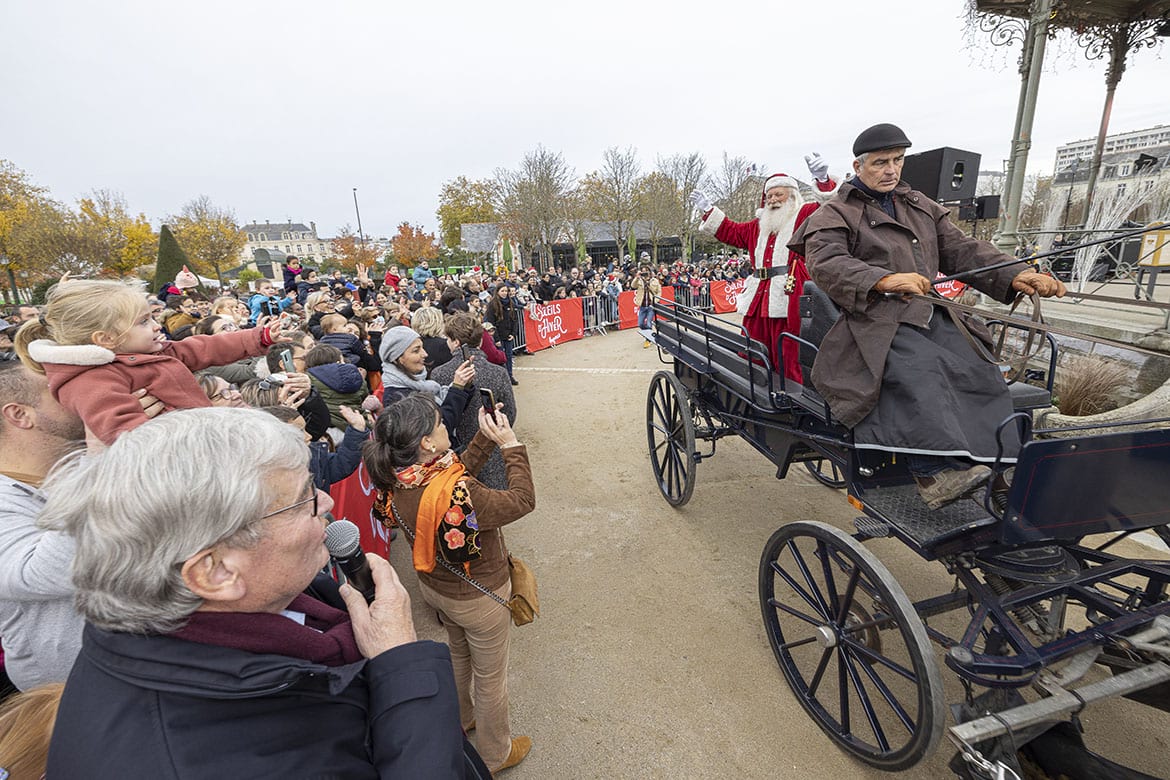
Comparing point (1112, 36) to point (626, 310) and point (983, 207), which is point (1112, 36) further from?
point (626, 310)

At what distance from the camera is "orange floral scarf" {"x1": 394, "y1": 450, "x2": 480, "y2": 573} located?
1.86m

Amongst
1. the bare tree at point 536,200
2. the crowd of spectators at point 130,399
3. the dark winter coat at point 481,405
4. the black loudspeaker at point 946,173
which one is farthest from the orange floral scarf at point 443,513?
the bare tree at point 536,200

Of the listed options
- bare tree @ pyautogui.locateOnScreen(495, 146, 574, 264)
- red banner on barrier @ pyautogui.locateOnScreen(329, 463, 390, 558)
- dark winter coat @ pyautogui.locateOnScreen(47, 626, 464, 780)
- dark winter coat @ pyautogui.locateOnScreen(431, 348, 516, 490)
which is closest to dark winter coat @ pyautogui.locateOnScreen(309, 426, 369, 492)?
red banner on barrier @ pyautogui.locateOnScreen(329, 463, 390, 558)

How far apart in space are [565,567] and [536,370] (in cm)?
648

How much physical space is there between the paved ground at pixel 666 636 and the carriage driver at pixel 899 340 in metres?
1.37

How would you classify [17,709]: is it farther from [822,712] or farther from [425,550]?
[822,712]

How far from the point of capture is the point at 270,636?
36.5 inches

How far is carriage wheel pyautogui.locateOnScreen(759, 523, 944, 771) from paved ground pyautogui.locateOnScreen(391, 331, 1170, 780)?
174 mm

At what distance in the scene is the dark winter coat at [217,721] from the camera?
0.78m

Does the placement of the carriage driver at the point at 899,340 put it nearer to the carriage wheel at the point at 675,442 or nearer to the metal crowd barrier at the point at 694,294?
the carriage wheel at the point at 675,442

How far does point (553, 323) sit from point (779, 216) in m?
9.23

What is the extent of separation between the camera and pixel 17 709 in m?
1.00

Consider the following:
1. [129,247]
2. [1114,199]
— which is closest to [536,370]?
[1114,199]

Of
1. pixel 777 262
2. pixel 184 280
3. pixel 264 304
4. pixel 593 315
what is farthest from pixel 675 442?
pixel 593 315
